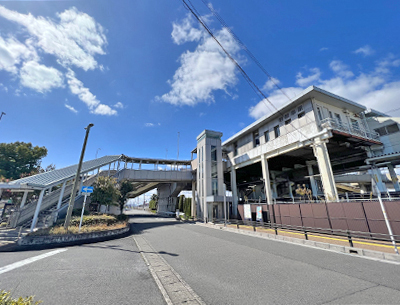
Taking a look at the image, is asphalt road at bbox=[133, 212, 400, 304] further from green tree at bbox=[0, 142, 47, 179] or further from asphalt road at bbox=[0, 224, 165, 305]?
green tree at bbox=[0, 142, 47, 179]

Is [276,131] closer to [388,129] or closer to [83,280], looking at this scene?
[388,129]

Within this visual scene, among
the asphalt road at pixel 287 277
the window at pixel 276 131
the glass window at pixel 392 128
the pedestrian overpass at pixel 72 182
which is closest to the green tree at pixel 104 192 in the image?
the pedestrian overpass at pixel 72 182

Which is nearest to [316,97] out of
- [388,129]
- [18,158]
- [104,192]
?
[388,129]

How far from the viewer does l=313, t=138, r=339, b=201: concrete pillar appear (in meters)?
14.4

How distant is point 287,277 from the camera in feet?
16.4

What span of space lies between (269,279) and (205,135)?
23247 millimetres

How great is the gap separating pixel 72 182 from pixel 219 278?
2462 cm

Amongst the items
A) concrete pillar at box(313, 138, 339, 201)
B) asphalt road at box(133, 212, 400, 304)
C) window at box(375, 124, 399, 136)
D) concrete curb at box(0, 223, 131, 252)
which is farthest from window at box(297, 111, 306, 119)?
concrete curb at box(0, 223, 131, 252)

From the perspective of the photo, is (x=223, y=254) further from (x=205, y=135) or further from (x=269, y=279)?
(x=205, y=135)

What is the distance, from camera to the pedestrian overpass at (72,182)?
508 inches

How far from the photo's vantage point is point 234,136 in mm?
28422

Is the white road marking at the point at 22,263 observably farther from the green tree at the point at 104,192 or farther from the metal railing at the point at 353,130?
the metal railing at the point at 353,130

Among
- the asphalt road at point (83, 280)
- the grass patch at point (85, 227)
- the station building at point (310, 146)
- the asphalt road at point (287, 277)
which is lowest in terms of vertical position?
the asphalt road at point (287, 277)

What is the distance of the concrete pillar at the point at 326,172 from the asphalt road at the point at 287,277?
861cm
